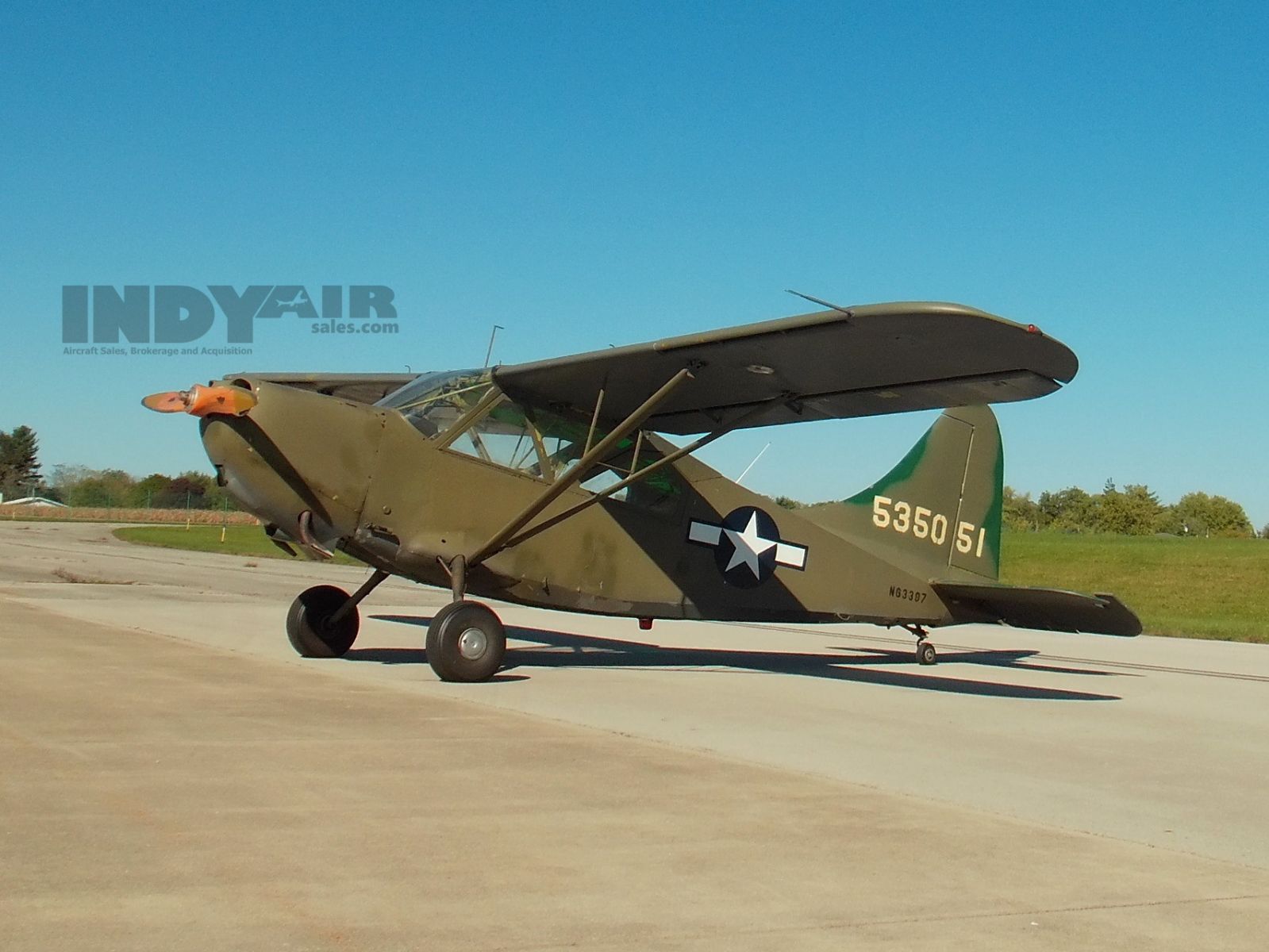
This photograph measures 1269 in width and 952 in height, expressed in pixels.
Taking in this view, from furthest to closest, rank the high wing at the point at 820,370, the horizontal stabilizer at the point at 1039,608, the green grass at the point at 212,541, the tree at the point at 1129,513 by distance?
the tree at the point at 1129,513 < the green grass at the point at 212,541 < the horizontal stabilizer at the point at 1039,608 < the high wing at the point at 820,370

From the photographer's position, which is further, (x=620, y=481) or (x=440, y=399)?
(x=620, y=481)

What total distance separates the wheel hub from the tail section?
4692mm

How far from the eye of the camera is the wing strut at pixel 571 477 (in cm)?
1022

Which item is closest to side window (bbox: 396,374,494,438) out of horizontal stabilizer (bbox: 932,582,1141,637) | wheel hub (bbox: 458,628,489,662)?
wheel hub (bbox: 458,628,489,662)

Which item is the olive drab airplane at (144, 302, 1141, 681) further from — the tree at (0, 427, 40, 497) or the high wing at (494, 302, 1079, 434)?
the tree at (0, 427, 40, 497)

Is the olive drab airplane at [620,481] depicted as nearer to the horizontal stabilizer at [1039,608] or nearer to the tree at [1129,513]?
the horizontal stabilizer at [1039,608]

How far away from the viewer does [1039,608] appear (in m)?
11.9

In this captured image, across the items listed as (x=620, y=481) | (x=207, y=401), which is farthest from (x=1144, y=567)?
(x=207, y=401)

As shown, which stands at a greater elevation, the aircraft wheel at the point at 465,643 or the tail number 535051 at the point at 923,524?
the tail number 535051 at the point at 923,524

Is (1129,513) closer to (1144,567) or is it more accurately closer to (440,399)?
(1144,567)

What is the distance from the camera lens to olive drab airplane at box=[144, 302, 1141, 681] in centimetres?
949

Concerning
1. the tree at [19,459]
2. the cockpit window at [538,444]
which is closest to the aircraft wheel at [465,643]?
the cockpit window at [538,444]

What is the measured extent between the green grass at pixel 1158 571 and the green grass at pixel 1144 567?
0.08ft

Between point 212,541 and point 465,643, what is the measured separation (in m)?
44.4
